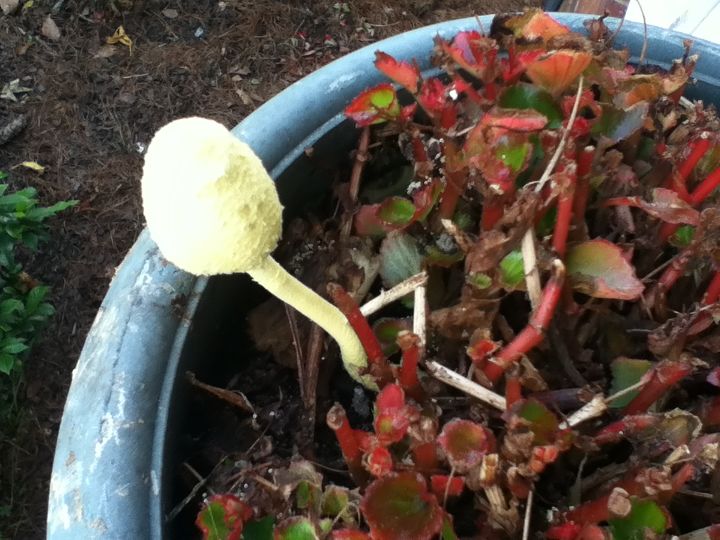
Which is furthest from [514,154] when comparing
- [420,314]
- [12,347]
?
[12,347]

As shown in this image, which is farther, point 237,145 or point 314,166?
point 314,166

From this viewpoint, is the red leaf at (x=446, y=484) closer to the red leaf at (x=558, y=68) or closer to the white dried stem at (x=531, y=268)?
the white dried stem at (x=531, y=268)

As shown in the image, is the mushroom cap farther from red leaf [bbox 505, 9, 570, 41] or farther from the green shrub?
the green shrub

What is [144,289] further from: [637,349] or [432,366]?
[637,349]

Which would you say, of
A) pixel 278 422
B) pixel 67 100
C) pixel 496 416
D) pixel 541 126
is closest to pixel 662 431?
pixel 496 416

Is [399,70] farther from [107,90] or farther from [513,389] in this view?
[107,90]

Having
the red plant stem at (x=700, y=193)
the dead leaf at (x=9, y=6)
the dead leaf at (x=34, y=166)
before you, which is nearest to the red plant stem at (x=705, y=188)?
the red plant stem at (x=700, y=193)
